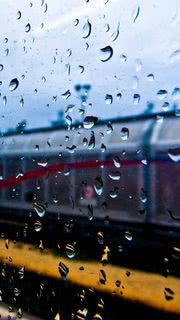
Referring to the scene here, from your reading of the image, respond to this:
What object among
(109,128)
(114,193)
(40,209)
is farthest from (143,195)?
(40,209)

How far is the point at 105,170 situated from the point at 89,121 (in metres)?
0.15

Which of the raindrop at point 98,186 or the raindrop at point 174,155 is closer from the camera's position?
the raindrop at point 174,155

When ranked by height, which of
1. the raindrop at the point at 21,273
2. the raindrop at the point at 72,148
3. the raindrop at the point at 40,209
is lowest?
the raindrop at the point at 21,273

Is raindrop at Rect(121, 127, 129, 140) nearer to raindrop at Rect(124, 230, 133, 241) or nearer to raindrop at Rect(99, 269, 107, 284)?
raindrop at Rect(124, 230, 133, 241)

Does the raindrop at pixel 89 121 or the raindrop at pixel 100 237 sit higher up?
the raindrop at pixel 89 121

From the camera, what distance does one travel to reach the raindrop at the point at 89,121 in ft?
3.83

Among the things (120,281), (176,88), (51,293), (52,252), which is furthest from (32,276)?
(176,88)

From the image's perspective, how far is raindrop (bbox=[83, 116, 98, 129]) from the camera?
45.9 inches

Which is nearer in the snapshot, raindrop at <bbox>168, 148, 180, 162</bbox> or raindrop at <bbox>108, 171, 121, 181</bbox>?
raindrop at <bbox>168, 148, 180, 162</bbox>

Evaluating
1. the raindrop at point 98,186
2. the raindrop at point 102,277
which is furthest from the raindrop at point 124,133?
the raindrop at point 102,277

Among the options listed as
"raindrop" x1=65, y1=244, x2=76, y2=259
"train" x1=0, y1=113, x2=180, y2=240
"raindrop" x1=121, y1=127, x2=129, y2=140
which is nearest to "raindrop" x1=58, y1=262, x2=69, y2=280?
"raindrop" x1=65, y1=244, x2=76, y2=259

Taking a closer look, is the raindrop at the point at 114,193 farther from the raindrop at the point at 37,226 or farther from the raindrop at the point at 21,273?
the raindrop at the point at 21,273

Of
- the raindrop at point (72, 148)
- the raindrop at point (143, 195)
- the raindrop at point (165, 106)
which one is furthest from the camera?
the raindrop at point (72, 148)

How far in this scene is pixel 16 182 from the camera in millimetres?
1436
